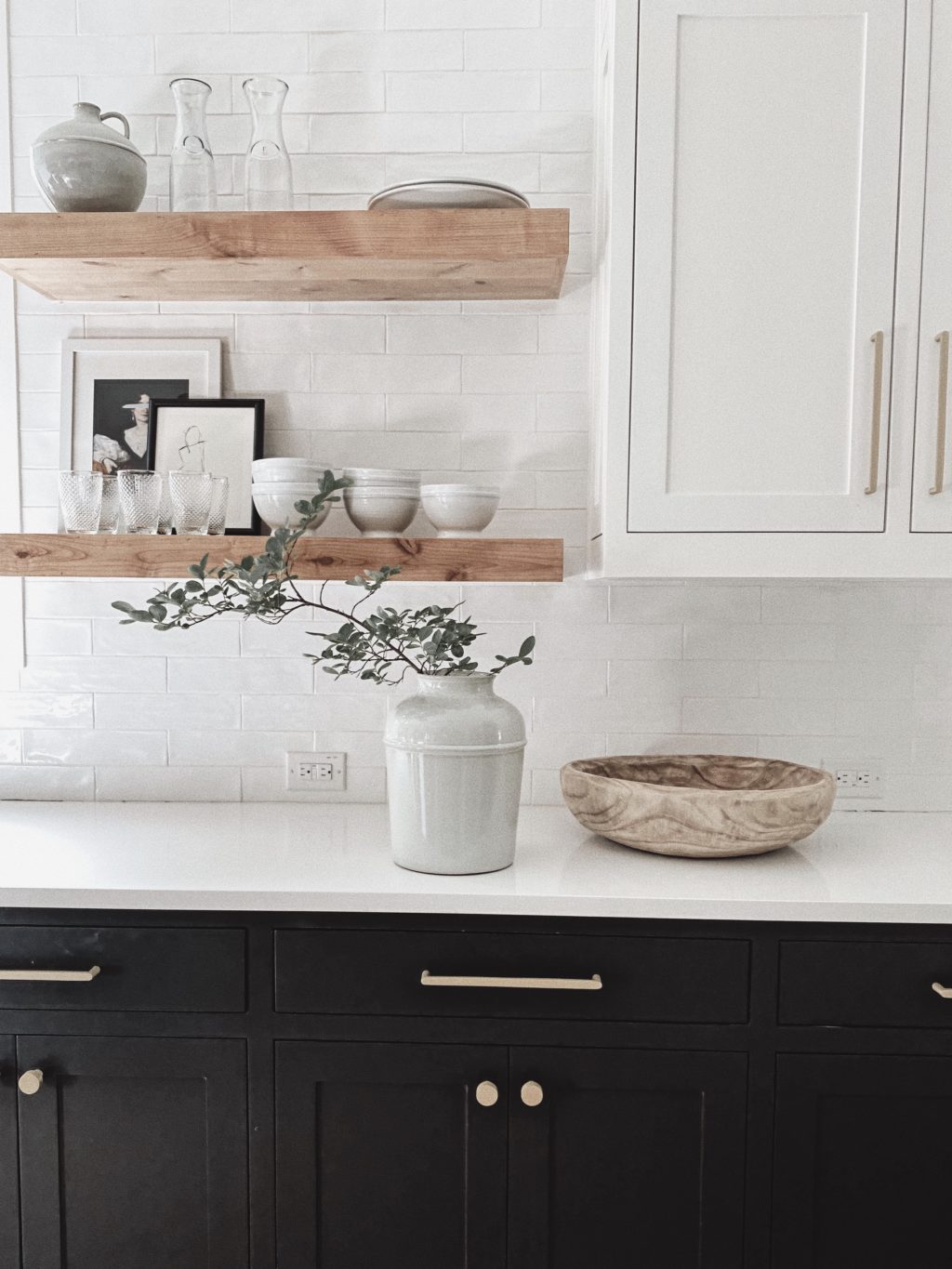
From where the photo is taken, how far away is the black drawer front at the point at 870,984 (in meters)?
1.38

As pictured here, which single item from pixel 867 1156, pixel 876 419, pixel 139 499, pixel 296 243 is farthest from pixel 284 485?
pixel 867 1156

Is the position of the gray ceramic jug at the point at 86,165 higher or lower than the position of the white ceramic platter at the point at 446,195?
higher

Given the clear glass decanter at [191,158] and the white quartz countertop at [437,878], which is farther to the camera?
the clear glass decanter at [191,158]

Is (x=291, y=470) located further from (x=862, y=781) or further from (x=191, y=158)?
(x=862, y=781)

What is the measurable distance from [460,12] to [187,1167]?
210 centimetres

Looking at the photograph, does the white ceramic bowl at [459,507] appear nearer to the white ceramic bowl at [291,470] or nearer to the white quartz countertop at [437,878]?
the white ceramic bowl at [291,470]

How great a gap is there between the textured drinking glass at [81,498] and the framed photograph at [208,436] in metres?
0.19

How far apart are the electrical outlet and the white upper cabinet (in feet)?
1.82

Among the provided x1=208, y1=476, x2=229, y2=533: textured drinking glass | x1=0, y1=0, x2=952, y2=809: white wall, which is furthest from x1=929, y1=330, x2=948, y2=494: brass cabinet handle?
x1=208, y1=476, x2=229, y2=533: textured drinking glass

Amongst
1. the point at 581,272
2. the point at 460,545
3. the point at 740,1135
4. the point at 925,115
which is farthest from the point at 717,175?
the point at 740,1135

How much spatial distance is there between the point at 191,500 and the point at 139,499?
0.10 m

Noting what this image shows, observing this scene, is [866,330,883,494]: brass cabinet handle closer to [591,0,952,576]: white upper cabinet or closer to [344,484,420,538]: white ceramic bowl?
[591,0,952,576]: white upper cabinet

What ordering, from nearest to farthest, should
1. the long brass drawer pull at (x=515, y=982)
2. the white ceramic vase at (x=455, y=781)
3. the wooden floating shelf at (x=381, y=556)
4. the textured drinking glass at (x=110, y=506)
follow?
1. the long brass drawer pull at (x=515, y=982)
2. the white ceramic vase at (x=455, y=781)
3. the wooden floating shelf at (x=381, y=556)
4. the textured drinking glass at (x=110, y=506)

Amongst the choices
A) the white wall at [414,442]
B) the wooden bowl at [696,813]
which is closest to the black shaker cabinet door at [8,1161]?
the white wall at [414,442]
